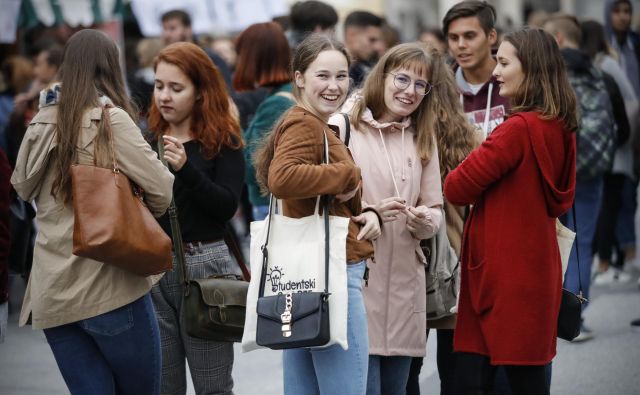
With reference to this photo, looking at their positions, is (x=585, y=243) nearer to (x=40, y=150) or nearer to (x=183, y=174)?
(x=183, y=174)

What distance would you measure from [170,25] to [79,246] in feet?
21.5

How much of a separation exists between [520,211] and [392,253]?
1.92 ft

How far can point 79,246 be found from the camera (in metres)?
3.87

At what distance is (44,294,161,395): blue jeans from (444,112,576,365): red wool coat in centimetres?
140

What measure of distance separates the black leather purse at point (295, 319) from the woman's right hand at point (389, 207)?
15.3 inches

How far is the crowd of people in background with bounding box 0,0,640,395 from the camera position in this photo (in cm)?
407

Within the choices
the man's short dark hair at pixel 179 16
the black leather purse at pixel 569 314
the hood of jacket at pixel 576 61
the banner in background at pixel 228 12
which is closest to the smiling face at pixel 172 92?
the black leather purse at pixel 569 314

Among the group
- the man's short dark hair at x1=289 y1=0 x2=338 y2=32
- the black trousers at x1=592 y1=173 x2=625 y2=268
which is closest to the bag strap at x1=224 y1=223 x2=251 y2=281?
the man's short dark hair at x1=289 y1=0 x2=338 y2=32

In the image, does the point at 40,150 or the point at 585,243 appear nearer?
the point at 40,150

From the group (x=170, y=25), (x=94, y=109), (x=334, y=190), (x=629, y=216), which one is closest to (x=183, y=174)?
(x=94, y=109)

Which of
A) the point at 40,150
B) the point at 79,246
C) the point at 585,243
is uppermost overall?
the point at 40,150

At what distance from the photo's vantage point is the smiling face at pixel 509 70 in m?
4.49

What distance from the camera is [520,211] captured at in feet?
14.4

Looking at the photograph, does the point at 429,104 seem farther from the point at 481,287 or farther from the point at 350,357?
the point at 350,357
